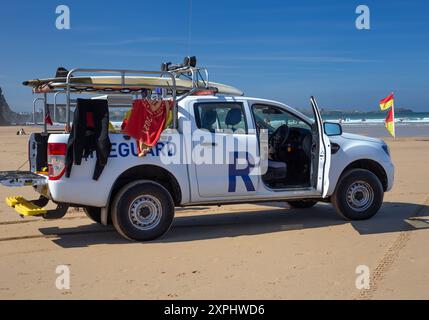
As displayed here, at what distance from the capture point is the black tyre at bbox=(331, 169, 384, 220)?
28.1ft

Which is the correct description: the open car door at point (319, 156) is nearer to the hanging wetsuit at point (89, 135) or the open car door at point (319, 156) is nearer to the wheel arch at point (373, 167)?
the wheel arch at point (373, 167)

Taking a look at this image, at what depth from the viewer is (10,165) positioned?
57.4ft

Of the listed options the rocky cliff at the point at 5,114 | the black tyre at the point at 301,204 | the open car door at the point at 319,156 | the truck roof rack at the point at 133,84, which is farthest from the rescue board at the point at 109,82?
the rocky cliff at the point at 5,114

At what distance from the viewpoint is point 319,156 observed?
8234 mm

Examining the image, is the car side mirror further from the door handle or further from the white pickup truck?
the door handle

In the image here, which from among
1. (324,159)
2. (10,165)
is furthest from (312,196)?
(10,165)

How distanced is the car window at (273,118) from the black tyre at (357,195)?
1037 millimetres

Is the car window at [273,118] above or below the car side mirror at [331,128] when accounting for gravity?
above

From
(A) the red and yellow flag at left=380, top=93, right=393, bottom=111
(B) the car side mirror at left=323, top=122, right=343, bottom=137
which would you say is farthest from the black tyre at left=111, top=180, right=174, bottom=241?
(A) the red and yellow flag at left=380, top=93, right=393, bottom=111

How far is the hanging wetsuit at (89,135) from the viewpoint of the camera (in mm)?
6812

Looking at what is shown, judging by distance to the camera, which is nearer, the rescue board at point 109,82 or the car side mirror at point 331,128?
the rescue board at point 109,82

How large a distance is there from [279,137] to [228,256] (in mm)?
2871
